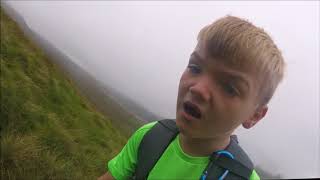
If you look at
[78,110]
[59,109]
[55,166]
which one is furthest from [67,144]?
[78,110]

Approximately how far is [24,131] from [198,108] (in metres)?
6.85

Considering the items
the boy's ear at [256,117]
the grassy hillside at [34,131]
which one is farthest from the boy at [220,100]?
the grassy hillside at [34,131]

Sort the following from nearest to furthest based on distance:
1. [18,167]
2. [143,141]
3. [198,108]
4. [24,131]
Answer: [198,108] < [143,141] < [18,167] < [24,131]

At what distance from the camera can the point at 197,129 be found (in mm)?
3086

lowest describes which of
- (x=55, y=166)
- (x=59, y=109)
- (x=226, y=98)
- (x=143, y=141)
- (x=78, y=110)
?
(x=78, y=110)

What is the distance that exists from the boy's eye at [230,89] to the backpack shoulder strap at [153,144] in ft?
1.94

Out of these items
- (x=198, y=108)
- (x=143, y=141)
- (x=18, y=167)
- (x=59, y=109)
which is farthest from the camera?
(x=59, y=109)

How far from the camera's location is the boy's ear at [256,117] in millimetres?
3324

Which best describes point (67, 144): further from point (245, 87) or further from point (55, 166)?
point (245, 87)

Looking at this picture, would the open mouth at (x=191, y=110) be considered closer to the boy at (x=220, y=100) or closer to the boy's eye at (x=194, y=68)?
the boy at (x=220, y=100)

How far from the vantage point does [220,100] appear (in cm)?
303

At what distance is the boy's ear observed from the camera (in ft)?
10.9

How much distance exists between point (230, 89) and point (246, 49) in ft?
0.87

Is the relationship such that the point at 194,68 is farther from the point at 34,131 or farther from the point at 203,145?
the point at 34,131
